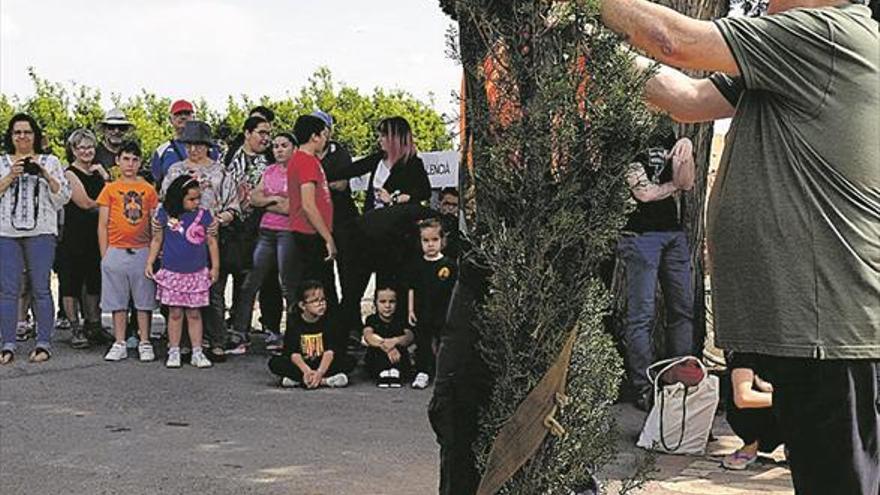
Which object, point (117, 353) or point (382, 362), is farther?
point (117, 353)

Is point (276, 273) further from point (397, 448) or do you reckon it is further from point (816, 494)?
point (816, 494)

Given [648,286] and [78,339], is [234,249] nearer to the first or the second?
[78,339]

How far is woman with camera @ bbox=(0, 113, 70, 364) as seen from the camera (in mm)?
9250

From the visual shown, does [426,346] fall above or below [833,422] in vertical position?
below

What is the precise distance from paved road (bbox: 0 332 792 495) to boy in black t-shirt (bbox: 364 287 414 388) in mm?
160

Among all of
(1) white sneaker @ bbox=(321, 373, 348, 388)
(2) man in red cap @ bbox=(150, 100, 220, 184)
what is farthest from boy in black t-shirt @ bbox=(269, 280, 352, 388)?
(2) man in red cap @ bbox=(150, 100, 220, 184)

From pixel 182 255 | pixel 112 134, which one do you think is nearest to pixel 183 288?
pixel 182 255

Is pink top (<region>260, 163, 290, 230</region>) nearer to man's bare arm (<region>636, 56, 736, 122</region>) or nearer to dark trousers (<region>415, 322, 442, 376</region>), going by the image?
dark trousers (<region>415, 322, 442, 376</region>)

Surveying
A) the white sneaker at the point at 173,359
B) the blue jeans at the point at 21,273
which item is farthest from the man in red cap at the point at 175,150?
the white sneaker at the point at 173,359

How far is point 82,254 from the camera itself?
10219 mm

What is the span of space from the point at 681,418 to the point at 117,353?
5045 millimetres

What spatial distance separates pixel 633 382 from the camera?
7891 millimetres

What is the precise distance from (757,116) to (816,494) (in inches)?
42.6

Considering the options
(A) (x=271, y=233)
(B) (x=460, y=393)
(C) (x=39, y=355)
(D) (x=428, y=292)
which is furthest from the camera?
(A) (x=271, y=233)
